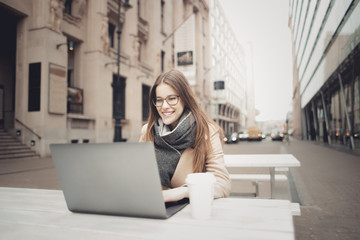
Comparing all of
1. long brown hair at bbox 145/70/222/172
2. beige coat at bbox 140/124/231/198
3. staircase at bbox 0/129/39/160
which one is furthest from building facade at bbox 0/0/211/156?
beige coat at bbox 140/124/231/198

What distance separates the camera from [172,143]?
73.4 inches

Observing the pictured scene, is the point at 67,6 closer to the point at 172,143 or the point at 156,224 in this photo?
the point at 172,143

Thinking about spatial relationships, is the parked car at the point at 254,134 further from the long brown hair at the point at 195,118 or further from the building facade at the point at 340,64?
the long brown hair at the point at 195,118

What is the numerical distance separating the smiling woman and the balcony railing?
14236 millimetres

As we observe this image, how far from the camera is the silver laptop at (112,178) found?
1021 millimetres

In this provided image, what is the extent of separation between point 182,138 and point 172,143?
0.29ft

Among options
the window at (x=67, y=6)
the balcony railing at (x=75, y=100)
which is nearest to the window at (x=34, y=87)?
the balcony railing at (x=75, y=100)

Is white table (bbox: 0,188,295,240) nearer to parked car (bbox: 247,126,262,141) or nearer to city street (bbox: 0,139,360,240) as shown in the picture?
city street (bbox: 0,139,360,240)

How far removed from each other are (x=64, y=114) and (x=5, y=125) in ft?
15.7

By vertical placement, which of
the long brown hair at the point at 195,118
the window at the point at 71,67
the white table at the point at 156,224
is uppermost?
the window at the point at 71,67

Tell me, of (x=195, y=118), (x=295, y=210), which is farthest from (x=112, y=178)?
(x=295, y=210)

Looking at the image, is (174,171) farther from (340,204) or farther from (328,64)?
(328,64)

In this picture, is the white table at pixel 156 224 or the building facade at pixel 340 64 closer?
the white table at pixel 156 224

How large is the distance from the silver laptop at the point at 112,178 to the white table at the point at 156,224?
0.05 meters
